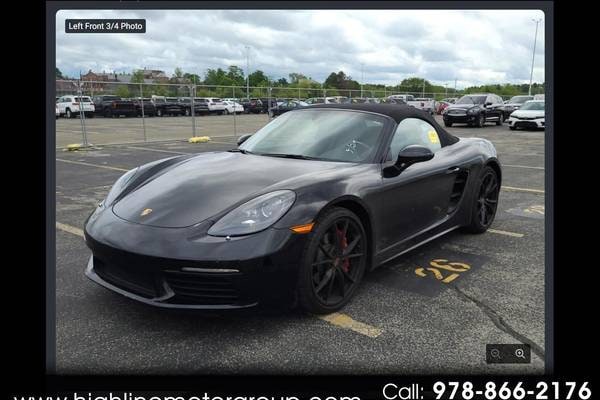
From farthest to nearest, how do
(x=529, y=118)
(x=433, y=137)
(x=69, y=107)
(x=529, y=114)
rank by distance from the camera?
(x=69, y=107) → (x=529, y=114) → (x=529, y=118) → (x=433, y=137)

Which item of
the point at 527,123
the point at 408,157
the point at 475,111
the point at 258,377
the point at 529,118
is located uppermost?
the point at 475,111

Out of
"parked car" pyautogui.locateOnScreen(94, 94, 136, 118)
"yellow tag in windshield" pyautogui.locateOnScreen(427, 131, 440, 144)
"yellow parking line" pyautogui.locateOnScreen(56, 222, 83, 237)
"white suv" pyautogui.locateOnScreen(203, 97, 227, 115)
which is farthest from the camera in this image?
"white suv" pyautogui.locateOnScreen(203, 97, 227, 115)

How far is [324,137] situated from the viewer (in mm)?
3891

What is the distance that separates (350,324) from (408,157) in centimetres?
132

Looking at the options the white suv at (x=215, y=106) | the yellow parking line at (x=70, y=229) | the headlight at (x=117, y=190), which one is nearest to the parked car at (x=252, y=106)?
the white suv at (x=215, y=106)

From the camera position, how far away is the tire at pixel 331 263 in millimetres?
2898

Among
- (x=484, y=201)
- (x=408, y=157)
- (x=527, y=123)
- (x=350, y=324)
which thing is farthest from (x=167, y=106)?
(x=350, y=324)

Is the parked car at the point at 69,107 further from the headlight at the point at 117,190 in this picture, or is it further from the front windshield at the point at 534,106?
the headlight at the point at 117,190

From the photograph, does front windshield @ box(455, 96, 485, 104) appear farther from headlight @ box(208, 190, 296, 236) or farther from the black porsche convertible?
headlight @ box(208, 190, 296, 236)

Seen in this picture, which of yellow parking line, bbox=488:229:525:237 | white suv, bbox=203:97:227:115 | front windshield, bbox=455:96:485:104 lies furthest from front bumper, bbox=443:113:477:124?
white suv, bbox=203:97:227:115

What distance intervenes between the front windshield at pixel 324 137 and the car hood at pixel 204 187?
0.18 m

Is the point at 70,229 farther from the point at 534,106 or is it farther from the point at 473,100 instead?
the point at 473,100

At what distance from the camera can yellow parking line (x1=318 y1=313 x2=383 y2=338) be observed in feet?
9.55

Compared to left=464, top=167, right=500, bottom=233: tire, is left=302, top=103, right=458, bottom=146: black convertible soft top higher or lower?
higher
